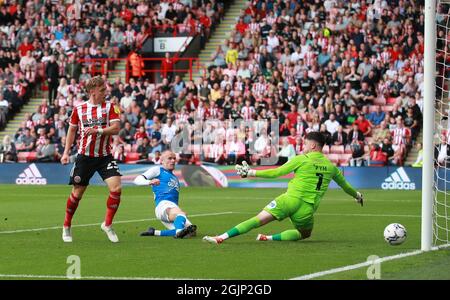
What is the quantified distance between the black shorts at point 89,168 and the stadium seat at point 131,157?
69.9 feet

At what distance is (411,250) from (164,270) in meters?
3.70

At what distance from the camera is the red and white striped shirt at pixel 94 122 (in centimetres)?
1386

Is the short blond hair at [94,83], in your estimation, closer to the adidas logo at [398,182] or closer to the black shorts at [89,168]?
the black shorts at [89,168]

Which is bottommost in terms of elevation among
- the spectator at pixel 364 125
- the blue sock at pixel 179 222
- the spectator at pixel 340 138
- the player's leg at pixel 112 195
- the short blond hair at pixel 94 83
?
the spectator at pixel 340 138

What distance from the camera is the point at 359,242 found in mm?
13914

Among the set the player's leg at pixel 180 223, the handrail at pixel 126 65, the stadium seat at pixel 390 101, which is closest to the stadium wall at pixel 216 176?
the stadium seat at pixel 390 101

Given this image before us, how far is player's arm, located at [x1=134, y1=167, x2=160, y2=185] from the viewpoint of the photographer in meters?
14.2

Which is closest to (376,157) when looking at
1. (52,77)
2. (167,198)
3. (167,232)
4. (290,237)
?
(52,77)

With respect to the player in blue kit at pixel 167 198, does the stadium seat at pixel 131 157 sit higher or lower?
lower

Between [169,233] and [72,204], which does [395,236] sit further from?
[72,204]

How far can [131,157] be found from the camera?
35.5 metres

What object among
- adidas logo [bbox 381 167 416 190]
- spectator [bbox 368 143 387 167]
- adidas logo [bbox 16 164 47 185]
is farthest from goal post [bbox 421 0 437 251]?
adidas logo [bbox 16 164 47 185]

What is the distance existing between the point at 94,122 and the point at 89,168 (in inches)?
25.6

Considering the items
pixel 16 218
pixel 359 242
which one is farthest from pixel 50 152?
pixel 359 242
